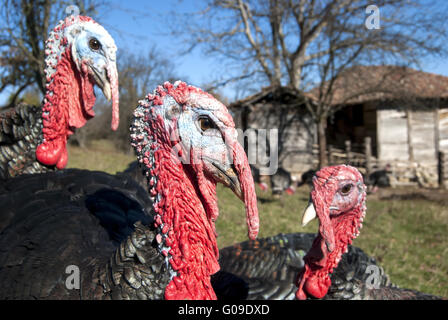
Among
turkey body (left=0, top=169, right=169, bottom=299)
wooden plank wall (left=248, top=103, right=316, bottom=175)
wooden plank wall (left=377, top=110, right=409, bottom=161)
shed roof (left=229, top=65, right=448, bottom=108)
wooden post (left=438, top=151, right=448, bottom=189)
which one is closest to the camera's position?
turkey body (left=0, top=169, right=169, bottom=299)

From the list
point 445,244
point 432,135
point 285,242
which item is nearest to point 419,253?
point 445,244

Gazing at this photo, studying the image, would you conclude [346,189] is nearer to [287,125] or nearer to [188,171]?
[188,171]

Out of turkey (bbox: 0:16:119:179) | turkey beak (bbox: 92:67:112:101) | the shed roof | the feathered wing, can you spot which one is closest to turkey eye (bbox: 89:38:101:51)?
turkey (bbox: 0:16:119:179)

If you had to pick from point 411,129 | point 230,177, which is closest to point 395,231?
point 230,177

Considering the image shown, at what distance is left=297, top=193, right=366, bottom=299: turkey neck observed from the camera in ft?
8.52

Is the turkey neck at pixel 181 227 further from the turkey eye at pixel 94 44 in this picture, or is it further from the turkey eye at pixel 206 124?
the turkey eye at pixel 94 44

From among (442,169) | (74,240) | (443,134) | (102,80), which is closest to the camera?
(74,240)

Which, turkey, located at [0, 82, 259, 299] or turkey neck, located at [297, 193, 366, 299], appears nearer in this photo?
turkey, located at [0, 82, 259, 299]

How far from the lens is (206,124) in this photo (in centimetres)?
164

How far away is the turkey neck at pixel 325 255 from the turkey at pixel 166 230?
42.3 inches

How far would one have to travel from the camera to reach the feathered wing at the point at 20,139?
3.07 metres

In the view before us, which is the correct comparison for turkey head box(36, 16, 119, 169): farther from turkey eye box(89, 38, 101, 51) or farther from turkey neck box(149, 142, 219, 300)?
turkey neck box(149, 142, 219, 300)

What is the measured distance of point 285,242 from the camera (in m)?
3.35

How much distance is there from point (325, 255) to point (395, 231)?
15.5ft
